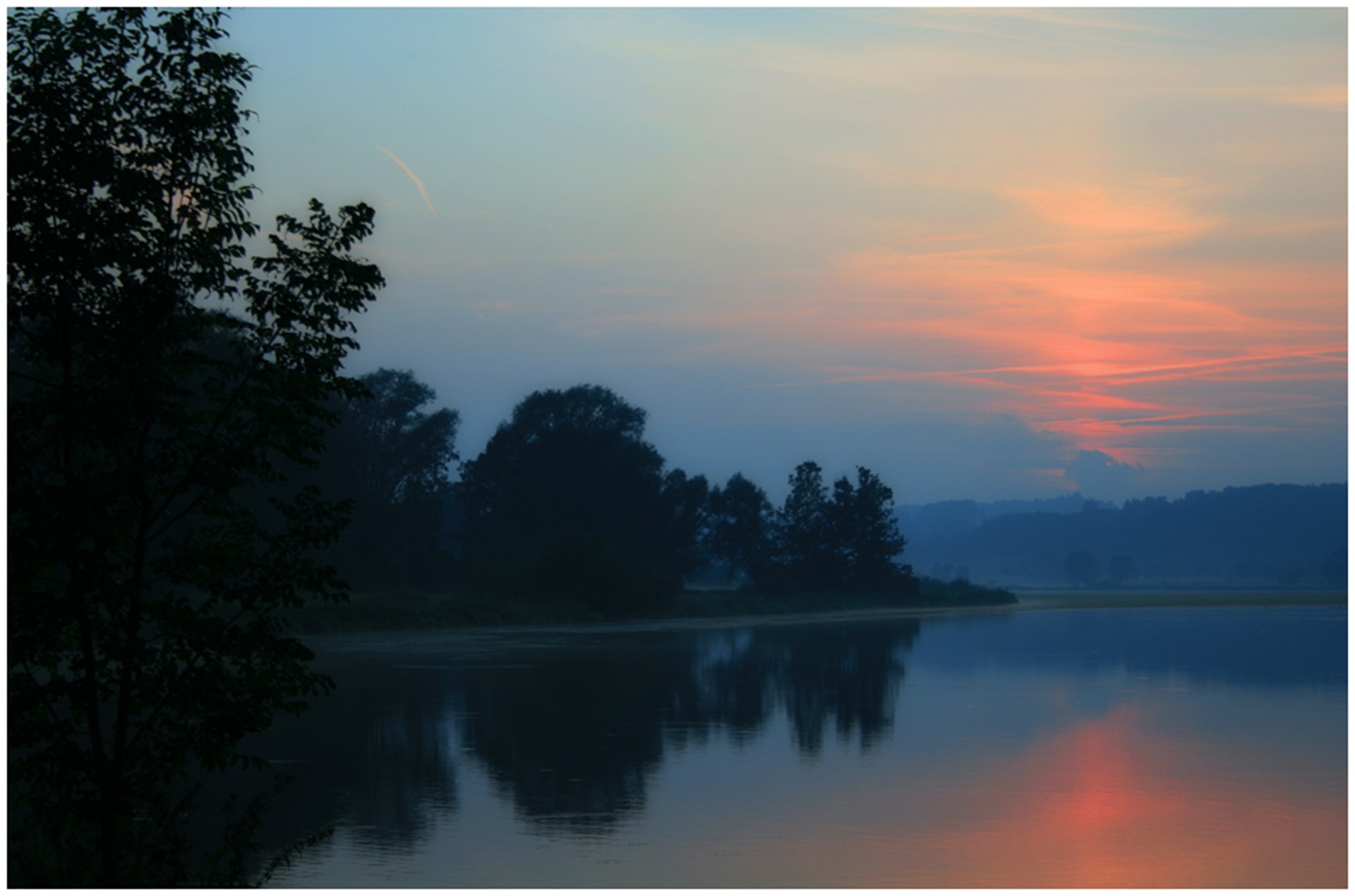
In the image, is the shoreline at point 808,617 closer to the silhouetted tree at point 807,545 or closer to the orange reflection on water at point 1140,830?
the silhouetted tree at point 807,545

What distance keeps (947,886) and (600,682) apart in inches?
894

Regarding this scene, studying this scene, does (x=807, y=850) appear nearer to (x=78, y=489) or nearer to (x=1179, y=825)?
(x=1179, y=825)

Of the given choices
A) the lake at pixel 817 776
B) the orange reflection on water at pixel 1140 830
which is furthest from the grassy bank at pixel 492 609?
the orange reflection on water at pixel 1140 830

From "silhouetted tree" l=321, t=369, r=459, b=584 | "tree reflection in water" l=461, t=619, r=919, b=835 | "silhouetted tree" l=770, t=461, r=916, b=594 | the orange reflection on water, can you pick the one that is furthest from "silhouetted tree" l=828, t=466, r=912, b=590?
the orange reflection on water

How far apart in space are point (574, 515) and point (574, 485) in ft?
6.59

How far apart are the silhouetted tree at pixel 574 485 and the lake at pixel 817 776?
55.5 metres

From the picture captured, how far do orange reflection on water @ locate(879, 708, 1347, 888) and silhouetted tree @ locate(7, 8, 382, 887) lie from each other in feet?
21.5

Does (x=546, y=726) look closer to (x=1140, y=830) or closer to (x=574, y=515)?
(x=1140, y=830)

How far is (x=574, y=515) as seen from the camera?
98.1 m

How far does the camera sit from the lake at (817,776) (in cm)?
1444

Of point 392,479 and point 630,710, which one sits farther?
point 392,479

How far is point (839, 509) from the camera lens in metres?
111

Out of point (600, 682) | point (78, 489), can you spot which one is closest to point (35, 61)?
point (78, 489)

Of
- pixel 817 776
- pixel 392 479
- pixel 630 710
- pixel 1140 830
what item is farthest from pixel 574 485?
pixel 1140 830
